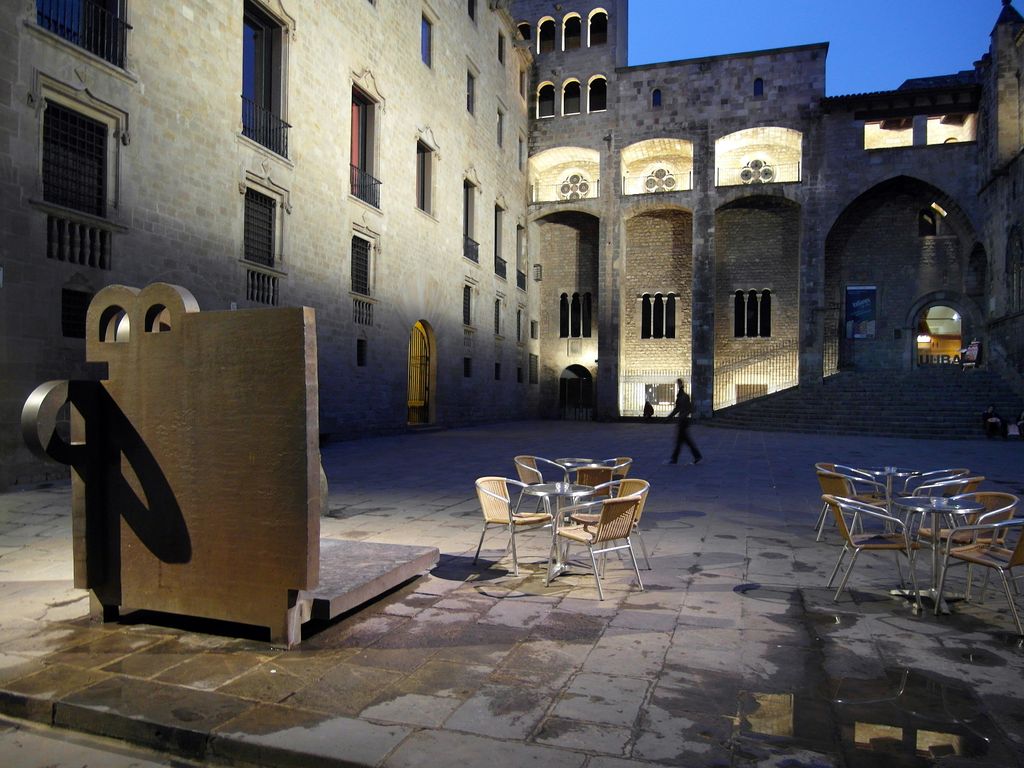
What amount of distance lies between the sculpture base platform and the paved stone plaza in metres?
0.14

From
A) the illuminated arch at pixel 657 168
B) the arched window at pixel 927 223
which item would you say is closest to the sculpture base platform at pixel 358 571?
the illuminated arch at pixel 657 168

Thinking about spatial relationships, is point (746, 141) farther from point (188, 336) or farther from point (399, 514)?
point (188, 336)

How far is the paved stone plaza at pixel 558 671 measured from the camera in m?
2.86

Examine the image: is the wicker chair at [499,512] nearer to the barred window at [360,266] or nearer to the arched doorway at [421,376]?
the barred window at [360,266]

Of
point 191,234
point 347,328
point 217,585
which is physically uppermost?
point 191,234

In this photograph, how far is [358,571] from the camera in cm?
475

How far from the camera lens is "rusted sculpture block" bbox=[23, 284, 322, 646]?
382 centimetres

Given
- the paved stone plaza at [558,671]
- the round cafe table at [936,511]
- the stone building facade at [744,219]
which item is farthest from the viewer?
the stone building facade at [744,219]

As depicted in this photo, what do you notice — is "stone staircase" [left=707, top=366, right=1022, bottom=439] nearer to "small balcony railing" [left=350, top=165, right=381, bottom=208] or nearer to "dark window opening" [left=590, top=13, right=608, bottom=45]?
"small balcony railing" [left=350, top=165, right=381, bottom=208]

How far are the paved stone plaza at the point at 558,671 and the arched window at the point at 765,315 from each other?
26.1m

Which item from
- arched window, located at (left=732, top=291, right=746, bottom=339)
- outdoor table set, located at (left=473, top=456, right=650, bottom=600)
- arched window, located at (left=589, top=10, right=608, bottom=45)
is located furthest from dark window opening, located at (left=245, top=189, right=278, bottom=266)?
arched window, located at (left=589, top=10, right=608, bottom=45)

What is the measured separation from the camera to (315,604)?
405cm

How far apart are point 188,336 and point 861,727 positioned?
380 centimetres

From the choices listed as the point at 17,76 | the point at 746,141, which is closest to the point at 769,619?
the point at 17,76
